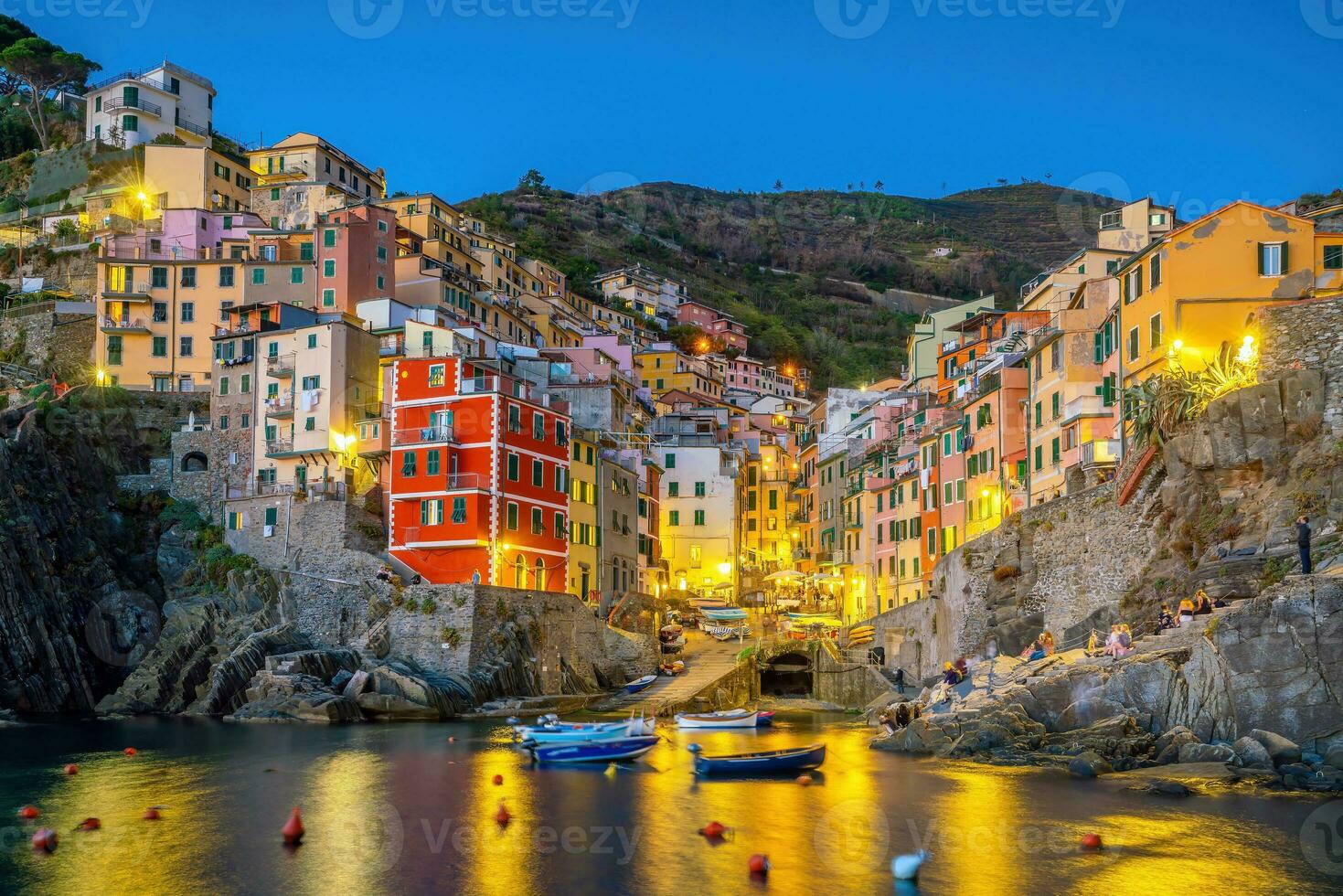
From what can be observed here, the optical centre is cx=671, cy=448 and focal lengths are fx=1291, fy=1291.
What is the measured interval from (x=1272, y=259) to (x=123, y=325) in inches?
2570

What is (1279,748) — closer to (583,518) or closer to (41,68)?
(583,518)

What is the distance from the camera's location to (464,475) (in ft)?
208

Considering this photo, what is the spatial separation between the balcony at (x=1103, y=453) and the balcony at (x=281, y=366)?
42.1 m

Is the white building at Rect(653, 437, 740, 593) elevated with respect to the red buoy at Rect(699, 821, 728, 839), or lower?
elevated

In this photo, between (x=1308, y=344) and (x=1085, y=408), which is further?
(x=1085, y=408)

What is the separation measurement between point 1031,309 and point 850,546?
19.1 m

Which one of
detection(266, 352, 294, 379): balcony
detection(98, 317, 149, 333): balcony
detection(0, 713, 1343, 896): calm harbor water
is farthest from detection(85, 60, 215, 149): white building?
detection(0, 713, 1343, 896): calm harbor water

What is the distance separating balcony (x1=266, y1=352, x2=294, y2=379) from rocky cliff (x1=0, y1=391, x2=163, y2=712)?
10293 millimetres

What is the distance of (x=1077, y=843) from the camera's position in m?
29.6

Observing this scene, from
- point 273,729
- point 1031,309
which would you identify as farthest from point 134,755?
point 1031,309

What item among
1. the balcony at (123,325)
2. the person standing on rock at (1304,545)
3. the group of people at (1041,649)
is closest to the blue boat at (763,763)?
the group of people at (1041,649)

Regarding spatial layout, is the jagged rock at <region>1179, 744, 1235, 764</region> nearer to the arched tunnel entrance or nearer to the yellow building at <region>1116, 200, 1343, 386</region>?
the yellow building at <region>1116, 200, 1343, 386</region>

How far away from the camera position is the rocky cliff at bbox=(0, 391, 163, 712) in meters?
60.6

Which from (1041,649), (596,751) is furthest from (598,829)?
(1041,649)
